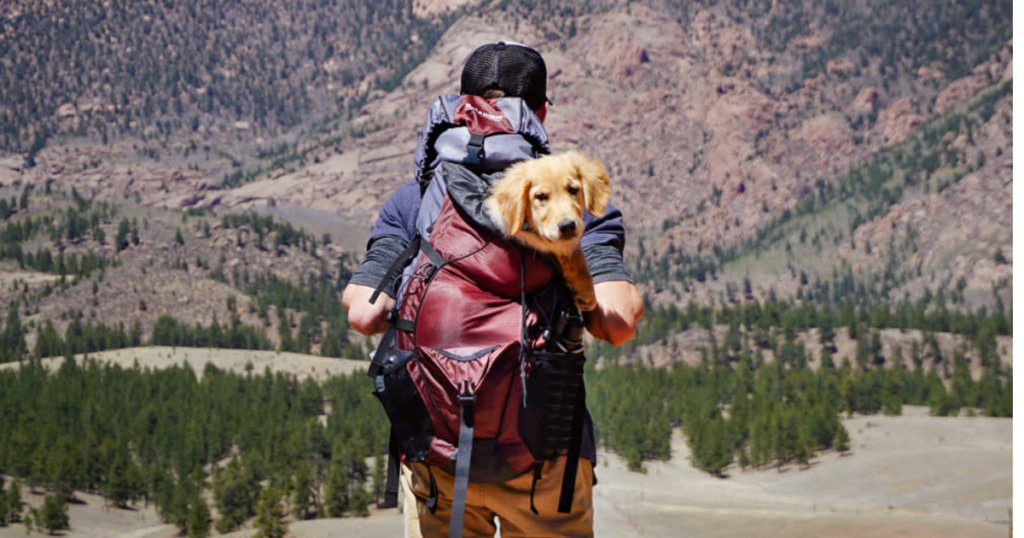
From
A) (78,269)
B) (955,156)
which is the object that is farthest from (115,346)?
(955,156)

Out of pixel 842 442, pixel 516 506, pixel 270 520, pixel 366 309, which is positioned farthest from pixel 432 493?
pixel 842 442

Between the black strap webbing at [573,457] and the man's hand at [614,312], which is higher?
the man's hand at [614,312]

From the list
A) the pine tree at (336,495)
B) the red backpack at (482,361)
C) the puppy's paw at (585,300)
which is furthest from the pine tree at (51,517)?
the puppy's paw at (585,300)

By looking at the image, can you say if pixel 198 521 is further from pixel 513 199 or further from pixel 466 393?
pixel 513 199

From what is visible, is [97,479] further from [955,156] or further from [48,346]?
[955,156]

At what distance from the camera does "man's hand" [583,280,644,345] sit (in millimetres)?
3248

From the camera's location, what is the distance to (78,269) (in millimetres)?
170750

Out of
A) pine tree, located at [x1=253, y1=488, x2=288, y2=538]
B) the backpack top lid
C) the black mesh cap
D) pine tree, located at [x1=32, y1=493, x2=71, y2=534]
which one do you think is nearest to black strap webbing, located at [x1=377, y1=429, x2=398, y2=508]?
the backpack top lid

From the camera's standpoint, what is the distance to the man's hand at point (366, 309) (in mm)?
3471

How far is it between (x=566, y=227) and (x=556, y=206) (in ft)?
0.26

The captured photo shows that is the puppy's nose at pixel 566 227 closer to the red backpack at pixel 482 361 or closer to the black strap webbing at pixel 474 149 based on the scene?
the red backpack at pixel 482 361

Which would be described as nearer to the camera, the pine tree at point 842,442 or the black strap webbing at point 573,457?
the black strap webbing at point 573,457

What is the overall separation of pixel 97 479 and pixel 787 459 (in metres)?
52.5

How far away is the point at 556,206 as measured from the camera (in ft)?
9.80
